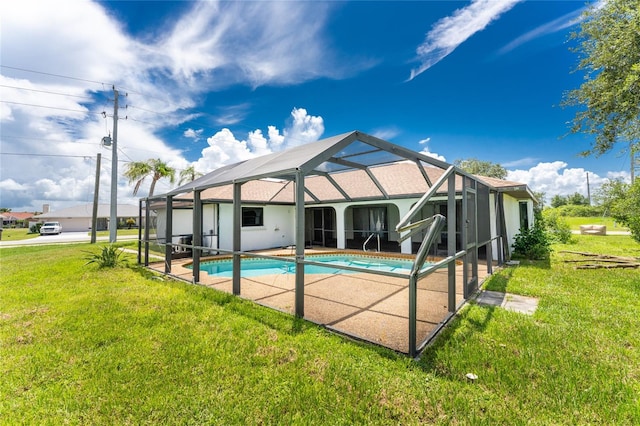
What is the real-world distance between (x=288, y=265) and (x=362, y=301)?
261cm

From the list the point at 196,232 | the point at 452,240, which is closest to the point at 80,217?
the point at 196,232

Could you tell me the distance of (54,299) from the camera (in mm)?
5250

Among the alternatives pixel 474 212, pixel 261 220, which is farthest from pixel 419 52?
pixel 261 220

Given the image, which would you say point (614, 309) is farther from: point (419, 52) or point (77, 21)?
point (77, 21)

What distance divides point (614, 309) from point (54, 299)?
391 inches

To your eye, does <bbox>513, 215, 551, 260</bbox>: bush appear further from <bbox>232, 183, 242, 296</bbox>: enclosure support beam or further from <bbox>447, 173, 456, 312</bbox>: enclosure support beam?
<bbox>232, 183, 242, 296</bbox>: enclosure support beam

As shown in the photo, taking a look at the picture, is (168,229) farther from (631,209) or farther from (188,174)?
(188,174)

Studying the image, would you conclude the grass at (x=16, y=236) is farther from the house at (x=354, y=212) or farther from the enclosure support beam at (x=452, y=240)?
the enclosure support beam at (x=452, y=240)

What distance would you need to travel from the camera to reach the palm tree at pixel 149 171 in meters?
22.6

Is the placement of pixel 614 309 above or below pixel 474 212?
below

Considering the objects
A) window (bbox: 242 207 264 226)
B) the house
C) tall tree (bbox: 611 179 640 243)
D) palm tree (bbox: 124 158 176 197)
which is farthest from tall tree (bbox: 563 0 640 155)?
palm tree (bbox: 124 158 176 197)

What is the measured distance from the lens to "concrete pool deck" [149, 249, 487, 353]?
374cm

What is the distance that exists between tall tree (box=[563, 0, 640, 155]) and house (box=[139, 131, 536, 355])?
2.43 metres

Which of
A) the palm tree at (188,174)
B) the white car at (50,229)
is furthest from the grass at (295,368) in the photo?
the white car at (50,229)
